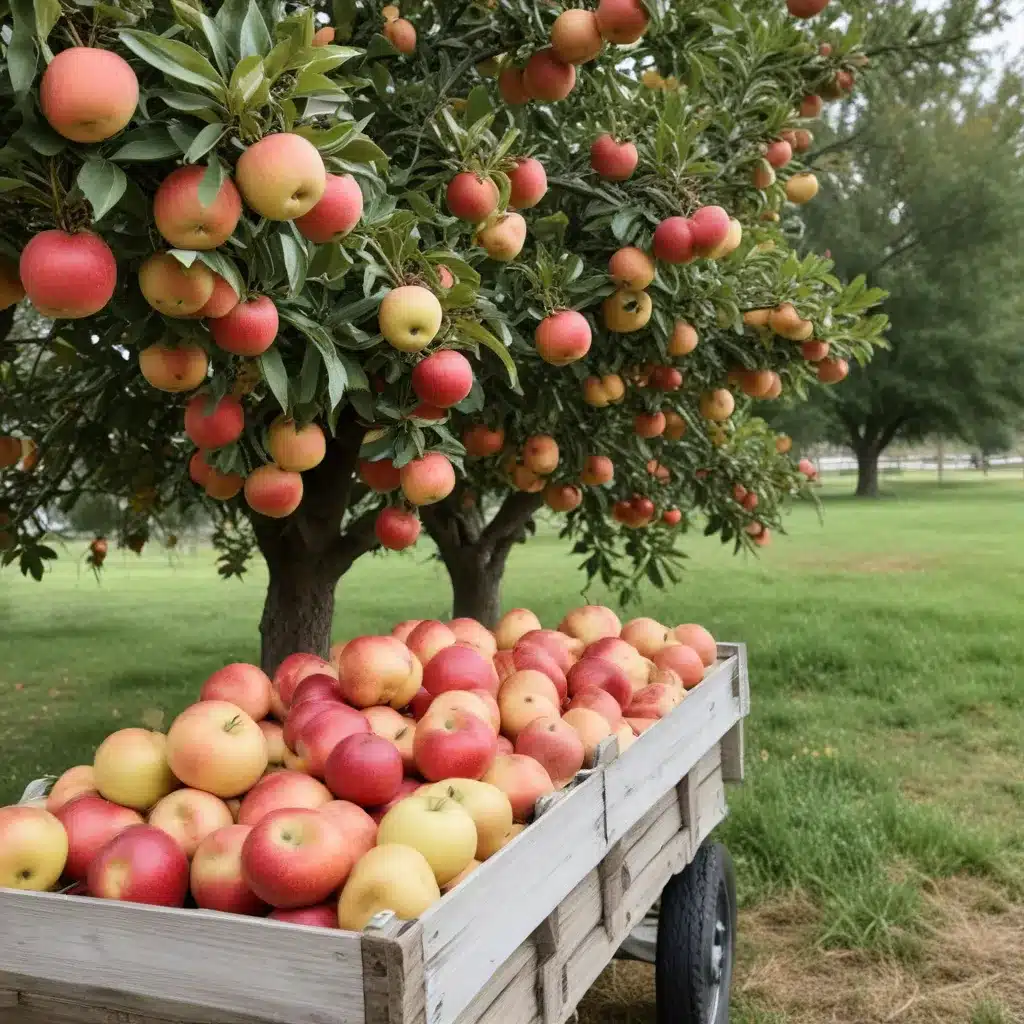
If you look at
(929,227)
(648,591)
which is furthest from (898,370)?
(648,591)

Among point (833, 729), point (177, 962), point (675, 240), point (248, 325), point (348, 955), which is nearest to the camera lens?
point (348, 955)

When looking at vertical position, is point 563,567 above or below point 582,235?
below

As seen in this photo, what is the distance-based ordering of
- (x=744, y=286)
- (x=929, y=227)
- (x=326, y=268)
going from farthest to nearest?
1. (x=929, y=227)
2. (x=744, y=286)
3. (x=326, y=268)

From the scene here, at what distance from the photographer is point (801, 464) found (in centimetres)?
612

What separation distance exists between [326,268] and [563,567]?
1645 cm

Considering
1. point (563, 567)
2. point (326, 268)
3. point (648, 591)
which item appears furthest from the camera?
point (563, 567)

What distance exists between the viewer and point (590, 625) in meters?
3.22

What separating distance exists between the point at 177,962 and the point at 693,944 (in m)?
1.76

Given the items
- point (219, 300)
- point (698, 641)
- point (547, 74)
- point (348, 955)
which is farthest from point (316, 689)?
point (547, 74)

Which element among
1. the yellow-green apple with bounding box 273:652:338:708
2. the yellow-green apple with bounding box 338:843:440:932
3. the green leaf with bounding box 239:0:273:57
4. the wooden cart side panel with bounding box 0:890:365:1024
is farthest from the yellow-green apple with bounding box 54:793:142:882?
the green leaf with bounding box 239:0:273:57

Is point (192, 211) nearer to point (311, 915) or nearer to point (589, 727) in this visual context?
point (311, 915)

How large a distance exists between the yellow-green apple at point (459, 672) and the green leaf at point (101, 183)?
130 cm

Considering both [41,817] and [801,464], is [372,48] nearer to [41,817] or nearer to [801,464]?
[41,817]

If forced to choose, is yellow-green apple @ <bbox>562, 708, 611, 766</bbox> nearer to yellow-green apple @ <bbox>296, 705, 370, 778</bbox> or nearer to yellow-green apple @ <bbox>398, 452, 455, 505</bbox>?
yellow-green apple @ <bbox>296, 705, 370, 778</bbox>
